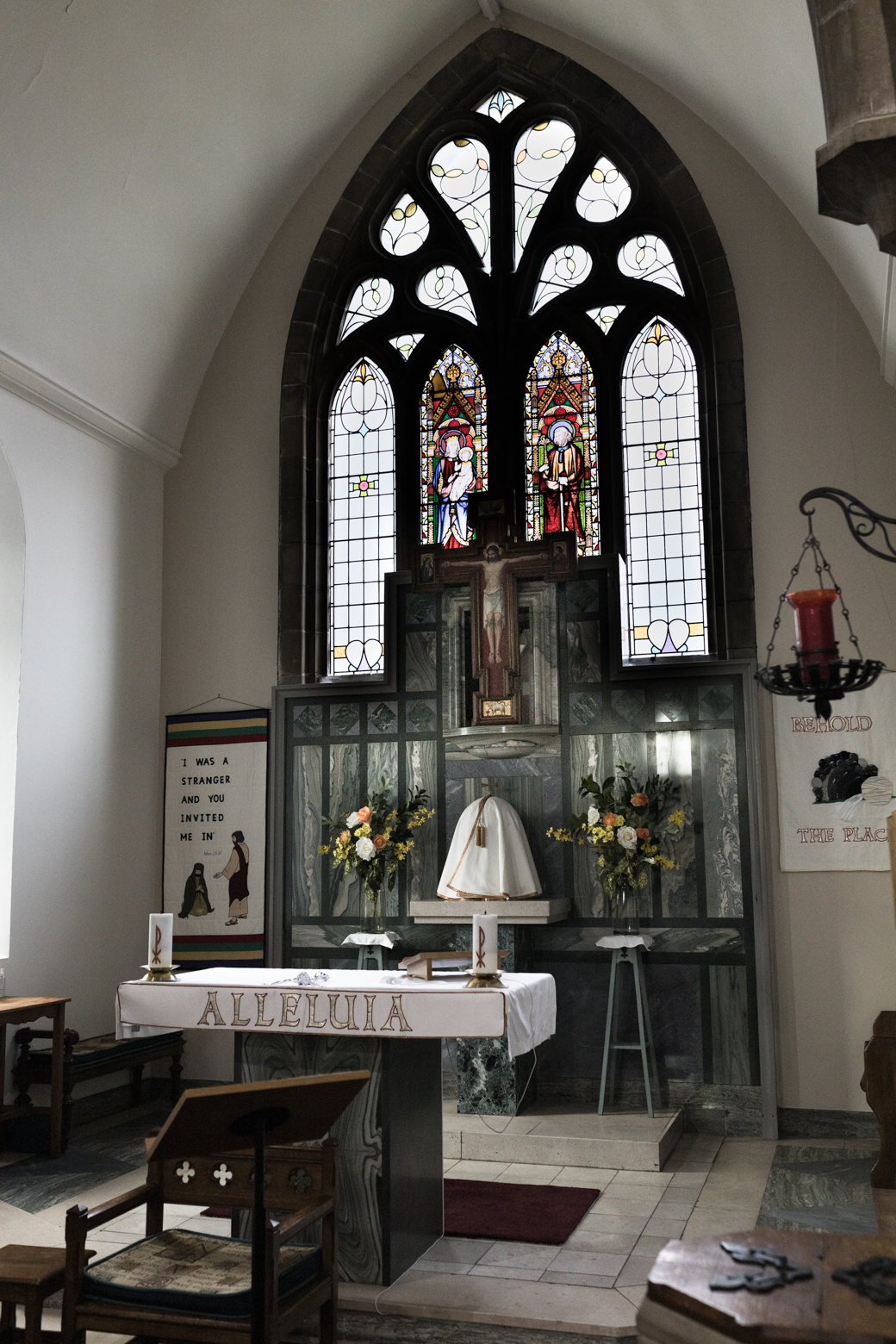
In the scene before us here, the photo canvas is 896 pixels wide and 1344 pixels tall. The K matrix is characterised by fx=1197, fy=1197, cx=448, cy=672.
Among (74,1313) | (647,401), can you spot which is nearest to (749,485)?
(647,401)

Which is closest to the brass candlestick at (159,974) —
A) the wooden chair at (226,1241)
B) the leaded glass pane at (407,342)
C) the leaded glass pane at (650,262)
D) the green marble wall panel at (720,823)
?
the wooden chair at (226,1241)

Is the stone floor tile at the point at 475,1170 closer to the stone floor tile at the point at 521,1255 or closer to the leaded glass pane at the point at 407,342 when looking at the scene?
the stone floor tile at the point at 521,1255

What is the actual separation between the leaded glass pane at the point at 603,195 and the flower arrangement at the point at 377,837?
4406mm

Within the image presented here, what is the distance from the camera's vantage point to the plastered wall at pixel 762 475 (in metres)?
7.39

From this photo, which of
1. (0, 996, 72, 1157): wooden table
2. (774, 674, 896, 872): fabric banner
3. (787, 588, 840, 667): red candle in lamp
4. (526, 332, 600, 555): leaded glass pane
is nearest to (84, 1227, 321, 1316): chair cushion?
(787, 588, 840, 667): red candle in lamp

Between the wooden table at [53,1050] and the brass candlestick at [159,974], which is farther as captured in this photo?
the wooden table at [53,1050]

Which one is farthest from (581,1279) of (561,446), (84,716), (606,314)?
(606,314)

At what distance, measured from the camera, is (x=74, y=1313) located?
11.7 feet

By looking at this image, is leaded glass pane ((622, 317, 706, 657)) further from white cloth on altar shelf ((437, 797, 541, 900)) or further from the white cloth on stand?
the white cloth on stand

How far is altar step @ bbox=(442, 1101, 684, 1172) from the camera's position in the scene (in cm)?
652

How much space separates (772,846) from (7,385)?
5.67 metres

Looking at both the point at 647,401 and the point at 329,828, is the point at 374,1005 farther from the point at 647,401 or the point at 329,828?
the point at 647,401

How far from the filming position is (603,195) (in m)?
8.80

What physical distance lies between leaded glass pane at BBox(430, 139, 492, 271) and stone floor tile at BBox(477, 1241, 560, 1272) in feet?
22.3
